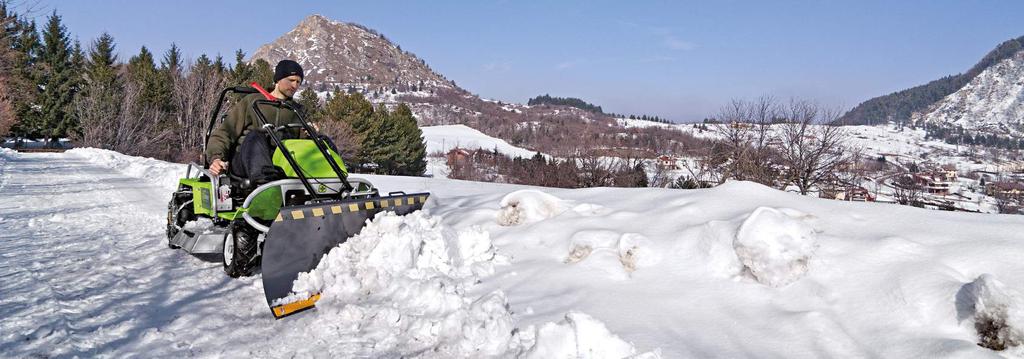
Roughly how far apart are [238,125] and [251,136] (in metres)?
0.62

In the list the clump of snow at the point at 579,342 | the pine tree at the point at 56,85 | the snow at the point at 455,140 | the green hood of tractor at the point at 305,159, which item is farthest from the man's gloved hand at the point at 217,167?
the snow at the point at 455,140

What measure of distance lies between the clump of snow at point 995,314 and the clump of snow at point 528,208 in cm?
339

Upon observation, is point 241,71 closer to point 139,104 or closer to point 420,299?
point 139,104

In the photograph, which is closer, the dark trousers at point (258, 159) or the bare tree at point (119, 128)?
the dark trousers at point (258, 159)

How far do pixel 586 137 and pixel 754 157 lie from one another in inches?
686

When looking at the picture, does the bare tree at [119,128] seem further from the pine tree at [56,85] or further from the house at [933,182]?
the house at [933,182]

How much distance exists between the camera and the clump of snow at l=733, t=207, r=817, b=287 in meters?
3.54

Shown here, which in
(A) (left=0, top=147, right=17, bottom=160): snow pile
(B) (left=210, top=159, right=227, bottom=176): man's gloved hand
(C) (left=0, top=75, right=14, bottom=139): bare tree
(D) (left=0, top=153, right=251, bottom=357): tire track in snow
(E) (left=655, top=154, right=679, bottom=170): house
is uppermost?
(C) (left=0, top=75, right=14, bottom=139): bare tree

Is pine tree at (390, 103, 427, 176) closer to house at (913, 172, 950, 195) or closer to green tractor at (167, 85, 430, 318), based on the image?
house at (913, 172, 950, 195)

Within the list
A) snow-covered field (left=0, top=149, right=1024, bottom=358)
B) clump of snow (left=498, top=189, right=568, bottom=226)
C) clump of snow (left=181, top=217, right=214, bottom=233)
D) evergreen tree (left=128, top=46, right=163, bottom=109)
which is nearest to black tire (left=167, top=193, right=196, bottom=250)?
clump of snow (left=181, top=217, right=214, bottom=233)

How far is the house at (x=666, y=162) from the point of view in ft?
91.4

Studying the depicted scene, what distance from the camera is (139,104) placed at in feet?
153

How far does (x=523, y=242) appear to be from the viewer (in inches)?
200

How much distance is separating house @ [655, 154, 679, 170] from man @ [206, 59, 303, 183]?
2401 centimetres
